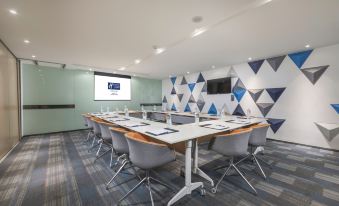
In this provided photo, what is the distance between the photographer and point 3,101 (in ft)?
10.8

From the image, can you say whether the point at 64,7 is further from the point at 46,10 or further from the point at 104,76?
the point at 104,76

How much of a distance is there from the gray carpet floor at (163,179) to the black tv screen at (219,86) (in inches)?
111

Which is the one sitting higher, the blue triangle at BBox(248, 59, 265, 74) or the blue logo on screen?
the blue triangle at BBox(248, 59, 265, 74)

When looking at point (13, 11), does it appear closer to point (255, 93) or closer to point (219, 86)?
point (219, 86)

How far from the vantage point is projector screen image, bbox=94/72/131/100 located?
22.6 ft

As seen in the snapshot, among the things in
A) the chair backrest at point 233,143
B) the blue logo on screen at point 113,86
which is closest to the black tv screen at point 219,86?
the chair backrest at point 233,143

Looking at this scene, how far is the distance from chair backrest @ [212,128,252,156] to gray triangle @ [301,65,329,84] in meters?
3.43

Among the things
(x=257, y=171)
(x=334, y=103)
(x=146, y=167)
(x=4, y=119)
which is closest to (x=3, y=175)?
(x=4, y=119)

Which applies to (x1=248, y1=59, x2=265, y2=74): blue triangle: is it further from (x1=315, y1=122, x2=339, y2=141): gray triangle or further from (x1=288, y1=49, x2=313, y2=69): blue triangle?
(x1=315, y1=122, x2=339, y2=141): gray triangle

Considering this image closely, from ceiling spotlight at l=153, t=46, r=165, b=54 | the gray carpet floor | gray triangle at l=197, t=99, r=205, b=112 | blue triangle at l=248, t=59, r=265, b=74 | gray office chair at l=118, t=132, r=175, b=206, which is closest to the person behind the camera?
gray office chair at l=118, t=132, r=175, b=206

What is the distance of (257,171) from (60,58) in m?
6.01

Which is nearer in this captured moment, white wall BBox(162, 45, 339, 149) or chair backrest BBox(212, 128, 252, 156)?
chair backrest BBox(212, 128, 252, 156)

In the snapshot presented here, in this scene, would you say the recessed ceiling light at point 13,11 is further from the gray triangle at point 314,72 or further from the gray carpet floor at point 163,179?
the gray triangle at point 314,72

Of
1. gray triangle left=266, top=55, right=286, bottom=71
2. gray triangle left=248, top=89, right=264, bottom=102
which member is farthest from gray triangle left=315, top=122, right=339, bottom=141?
gray triangle left=266, top=55, right=286, bottom=71
